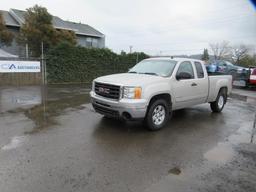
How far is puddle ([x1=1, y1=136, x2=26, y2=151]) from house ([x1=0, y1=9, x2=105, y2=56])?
1958 cm

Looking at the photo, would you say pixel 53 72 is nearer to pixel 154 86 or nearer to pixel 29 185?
pixel 154 86

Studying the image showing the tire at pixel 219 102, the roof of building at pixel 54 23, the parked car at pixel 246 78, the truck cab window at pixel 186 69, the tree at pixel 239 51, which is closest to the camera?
the truck cab window at pixel 186 69

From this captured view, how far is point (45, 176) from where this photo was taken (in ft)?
10.3

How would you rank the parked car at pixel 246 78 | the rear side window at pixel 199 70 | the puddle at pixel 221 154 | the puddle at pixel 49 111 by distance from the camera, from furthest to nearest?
1. the parked car at pixel 246 78
2. the rear side window at pixel 199 70
3. the puddle at pixel 49 111
4. the puddle at pixel 221 154

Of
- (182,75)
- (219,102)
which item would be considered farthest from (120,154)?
(219,102)

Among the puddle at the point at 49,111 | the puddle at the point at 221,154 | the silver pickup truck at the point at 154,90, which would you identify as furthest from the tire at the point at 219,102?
the puddle at the point at 49,111

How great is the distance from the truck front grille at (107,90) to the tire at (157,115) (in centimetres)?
89

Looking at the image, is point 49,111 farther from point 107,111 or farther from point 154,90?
point 154,90

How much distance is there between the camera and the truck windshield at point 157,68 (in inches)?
228

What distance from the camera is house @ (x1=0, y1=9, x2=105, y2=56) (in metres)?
22.7

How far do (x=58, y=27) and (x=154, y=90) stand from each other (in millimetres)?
22600

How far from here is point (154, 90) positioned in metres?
5.07

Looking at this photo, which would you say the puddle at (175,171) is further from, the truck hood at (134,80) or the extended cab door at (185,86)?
the extended cab door at (185,86)

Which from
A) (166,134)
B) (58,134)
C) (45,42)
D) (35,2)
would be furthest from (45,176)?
(35,2)
